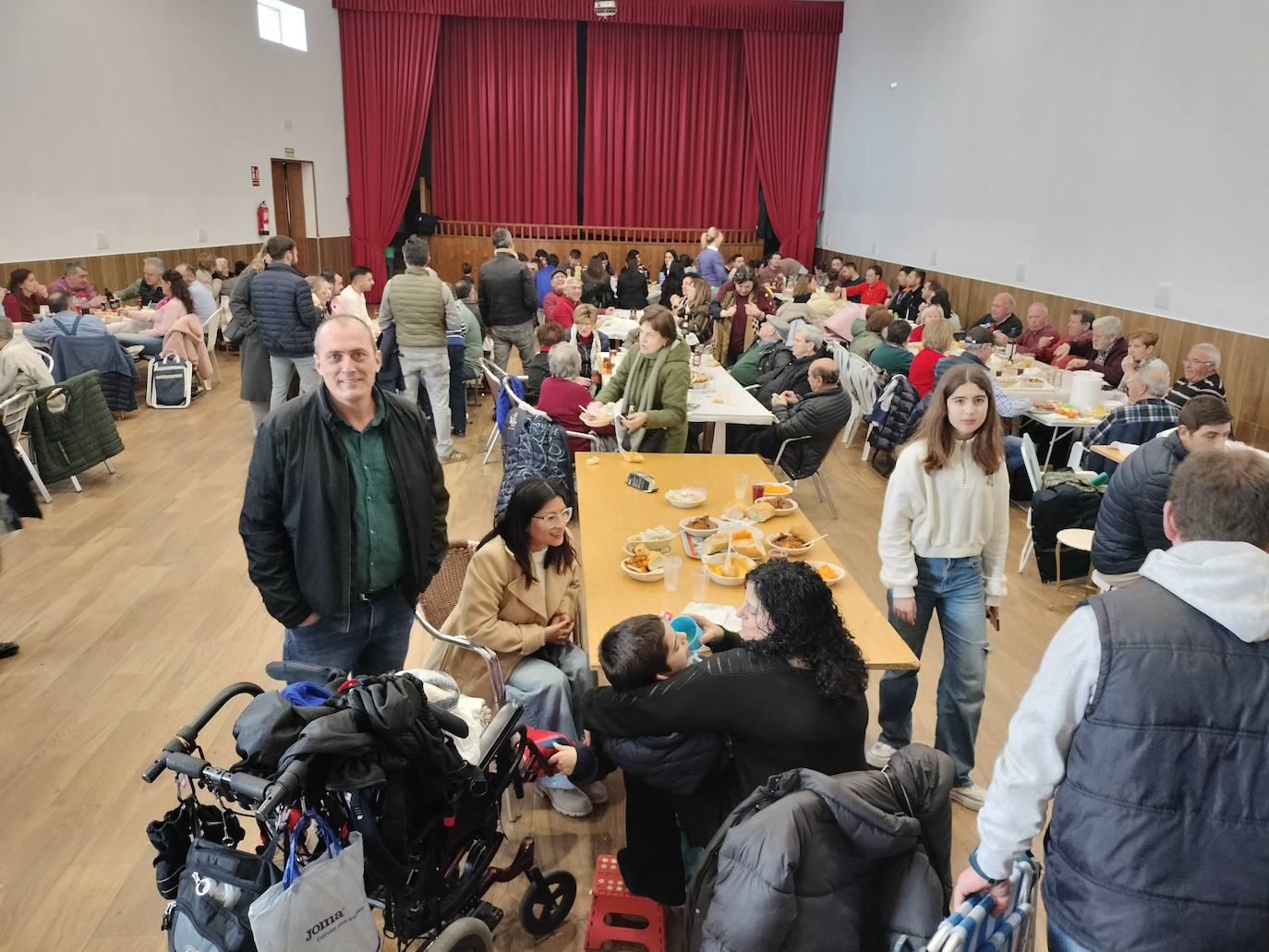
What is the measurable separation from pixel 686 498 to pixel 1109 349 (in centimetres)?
483

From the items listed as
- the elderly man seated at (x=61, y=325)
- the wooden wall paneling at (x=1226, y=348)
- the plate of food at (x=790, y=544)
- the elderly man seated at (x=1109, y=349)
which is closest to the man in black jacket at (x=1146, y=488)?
the plate of food at (x=790, y=544)

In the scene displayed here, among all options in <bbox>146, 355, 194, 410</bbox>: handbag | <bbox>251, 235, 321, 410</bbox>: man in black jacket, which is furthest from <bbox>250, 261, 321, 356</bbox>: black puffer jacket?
<bbox>146, 355, 194, 410</bbox>: handbag

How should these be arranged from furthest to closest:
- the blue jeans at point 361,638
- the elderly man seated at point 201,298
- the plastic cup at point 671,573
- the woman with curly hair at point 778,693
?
the elderly man seated at point 201,298, the plastic cup at point 671,573, the blue jeans at point 361,638, the woman with curly hair at point 778,693

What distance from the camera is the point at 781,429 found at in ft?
18.1

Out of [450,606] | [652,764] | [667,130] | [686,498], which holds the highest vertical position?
[667,130]

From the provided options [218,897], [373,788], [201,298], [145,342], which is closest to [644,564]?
[373,788]

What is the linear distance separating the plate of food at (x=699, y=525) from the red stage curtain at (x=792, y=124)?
12.9 meters

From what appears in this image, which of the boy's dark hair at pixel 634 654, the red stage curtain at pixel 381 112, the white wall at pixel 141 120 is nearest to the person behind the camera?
the boy's dark hair at pixel 634 654

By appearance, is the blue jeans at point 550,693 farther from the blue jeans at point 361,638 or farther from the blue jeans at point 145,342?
the blue jeans at point 145,342

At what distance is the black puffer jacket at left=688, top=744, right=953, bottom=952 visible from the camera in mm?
1543

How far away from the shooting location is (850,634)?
222cm

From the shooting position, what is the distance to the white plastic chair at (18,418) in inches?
201

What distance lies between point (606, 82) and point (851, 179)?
4402 mm

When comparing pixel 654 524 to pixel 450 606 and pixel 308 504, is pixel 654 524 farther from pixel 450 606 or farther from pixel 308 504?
pixel 308 504
